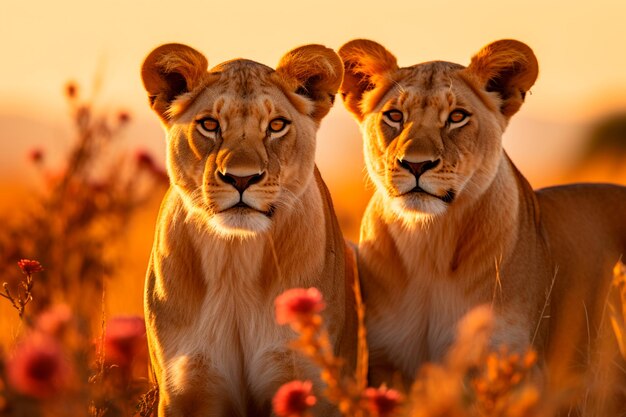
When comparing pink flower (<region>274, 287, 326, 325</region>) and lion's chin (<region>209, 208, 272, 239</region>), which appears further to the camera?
lion's chin (<region>209, 208, 272, 239</region>)

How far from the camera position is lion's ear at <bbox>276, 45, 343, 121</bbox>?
450 cm

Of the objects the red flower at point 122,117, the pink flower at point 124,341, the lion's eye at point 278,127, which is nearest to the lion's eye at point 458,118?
the lion's eye at point 278,127

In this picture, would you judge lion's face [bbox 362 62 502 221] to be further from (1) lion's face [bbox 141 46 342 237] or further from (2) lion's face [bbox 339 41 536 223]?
(1) lion's face [bbox 141 46 342 237]

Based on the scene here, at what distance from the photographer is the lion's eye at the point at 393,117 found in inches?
188

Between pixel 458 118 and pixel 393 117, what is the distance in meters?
0.27

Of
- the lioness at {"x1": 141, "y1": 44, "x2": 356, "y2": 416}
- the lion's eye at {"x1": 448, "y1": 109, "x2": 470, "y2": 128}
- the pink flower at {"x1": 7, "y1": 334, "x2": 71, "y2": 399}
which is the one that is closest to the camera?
the pink flower at {"x1": 7, "y1": 334, "x2": 71, "y2": 399}

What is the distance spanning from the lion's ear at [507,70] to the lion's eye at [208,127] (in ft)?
4.40

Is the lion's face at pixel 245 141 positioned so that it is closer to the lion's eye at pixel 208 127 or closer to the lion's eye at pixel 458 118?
the lion's eye at pixel 208 127

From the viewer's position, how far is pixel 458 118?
15.6ft

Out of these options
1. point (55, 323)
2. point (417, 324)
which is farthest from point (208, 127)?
point (55, 323)

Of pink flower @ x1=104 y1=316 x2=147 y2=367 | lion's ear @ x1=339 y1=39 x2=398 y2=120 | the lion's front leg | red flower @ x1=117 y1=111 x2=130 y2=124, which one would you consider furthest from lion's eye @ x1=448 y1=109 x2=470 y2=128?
pink flower @ x1=104 y1=316 x2=147 y2=367

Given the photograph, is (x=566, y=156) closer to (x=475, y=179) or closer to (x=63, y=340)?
(x=475, y=179)

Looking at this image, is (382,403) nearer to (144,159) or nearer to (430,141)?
(430,141)

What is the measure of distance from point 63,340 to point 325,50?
228cm
